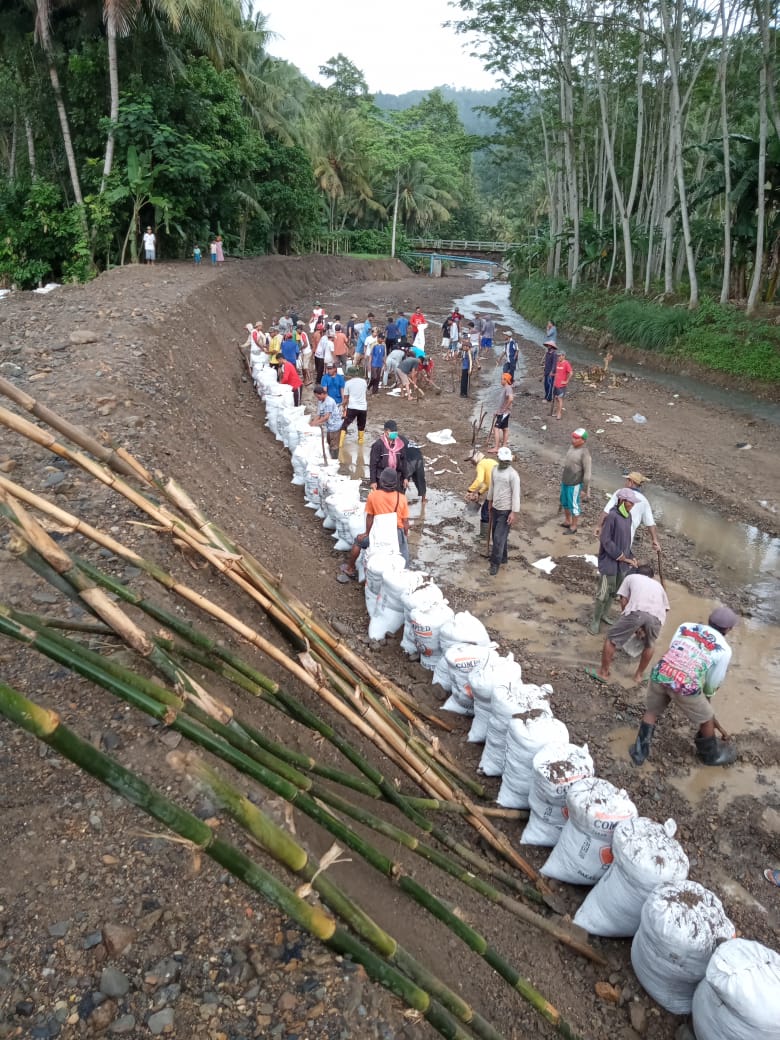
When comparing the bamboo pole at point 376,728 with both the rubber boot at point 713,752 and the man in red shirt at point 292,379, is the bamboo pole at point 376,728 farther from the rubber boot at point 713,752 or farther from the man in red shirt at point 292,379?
the man in red shirt at point 292,379

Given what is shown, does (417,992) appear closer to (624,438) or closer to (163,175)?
(624,438)

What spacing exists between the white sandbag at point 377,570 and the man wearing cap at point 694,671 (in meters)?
2.22

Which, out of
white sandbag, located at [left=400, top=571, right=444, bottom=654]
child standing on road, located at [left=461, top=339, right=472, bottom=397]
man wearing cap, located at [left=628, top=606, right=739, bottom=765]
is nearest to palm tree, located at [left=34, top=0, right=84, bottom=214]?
child standing on road, located at [left=461, top=339, right=472, bottom=397]

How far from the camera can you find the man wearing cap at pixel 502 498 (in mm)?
6738

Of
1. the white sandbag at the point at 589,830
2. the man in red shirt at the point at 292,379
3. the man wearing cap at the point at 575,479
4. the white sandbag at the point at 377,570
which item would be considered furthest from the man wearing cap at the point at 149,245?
the white sandbag at the point at 589,830

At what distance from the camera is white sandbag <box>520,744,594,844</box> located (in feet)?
11.7

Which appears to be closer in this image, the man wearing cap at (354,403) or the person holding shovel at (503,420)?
the man wearing cap at (354,403)

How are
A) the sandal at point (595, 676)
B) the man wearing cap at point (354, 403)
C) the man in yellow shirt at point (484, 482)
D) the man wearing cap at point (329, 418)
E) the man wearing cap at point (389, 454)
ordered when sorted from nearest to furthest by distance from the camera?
the sandal at point (595, 676), the man wearing cap at point (389, 454), the man in yellow shirt at point (484, 482), the man wearing cap at point (329, 418), the man wearing cap at point (354, 403)

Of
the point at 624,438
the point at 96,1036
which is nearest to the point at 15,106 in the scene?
the point at 624,438

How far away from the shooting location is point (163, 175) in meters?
17.3

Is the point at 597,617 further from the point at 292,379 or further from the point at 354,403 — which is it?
the point at 292,379

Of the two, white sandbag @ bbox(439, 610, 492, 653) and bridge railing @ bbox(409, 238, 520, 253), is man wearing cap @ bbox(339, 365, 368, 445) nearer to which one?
white sandbag @ bbox(439, 610, 492, 653)

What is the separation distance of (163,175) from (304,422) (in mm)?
12075

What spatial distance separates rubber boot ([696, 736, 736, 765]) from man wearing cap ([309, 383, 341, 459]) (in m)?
6.39
